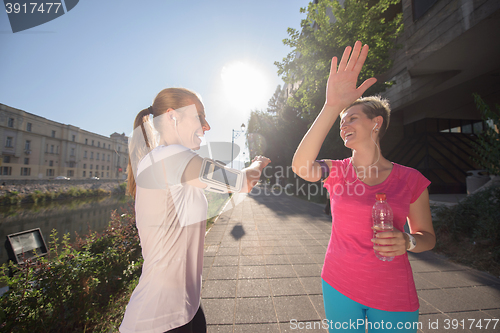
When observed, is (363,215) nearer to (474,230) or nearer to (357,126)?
(357,126)

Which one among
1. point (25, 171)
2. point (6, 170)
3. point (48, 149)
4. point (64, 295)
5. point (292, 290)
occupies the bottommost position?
point (292, 290)

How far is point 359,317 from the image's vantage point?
133 centimetres

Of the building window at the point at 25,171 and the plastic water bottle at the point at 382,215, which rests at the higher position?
the building window at the point at 25,171

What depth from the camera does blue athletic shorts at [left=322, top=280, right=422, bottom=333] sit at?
124cm

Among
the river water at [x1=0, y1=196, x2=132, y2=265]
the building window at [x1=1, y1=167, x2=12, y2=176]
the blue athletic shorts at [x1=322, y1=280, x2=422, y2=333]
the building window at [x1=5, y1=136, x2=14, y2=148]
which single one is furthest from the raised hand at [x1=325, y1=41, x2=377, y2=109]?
the building window at [x1=1, y1=167, x2=12, y2=176]

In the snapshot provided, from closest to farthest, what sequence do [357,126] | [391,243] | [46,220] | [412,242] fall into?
[391,243]
[412,242]
[357,126]
[46,220]

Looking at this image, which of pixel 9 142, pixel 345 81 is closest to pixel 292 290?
pixel 345 81

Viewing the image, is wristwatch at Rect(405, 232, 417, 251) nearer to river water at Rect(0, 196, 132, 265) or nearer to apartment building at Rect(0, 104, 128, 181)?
river water at Rect(0, 196, 132, 265)

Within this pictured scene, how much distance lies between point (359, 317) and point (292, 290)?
2.36 m

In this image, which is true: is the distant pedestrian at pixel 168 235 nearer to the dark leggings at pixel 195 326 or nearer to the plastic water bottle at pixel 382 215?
the dark leggings at pixel 195 326

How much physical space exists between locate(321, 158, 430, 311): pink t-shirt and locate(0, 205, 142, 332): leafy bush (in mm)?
2878

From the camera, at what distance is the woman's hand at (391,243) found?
3.60 feet

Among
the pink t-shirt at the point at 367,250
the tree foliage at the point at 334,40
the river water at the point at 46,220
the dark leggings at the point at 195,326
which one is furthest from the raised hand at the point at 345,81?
the river water at the point at 46,220

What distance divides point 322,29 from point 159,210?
12894mm
